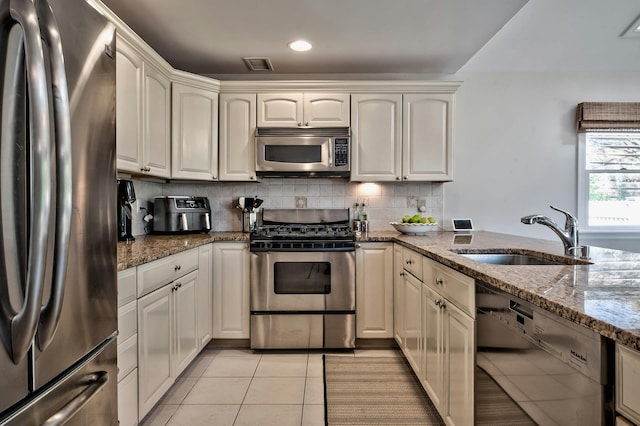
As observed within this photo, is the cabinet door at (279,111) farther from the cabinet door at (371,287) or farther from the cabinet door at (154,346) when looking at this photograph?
the cabinet door at (154,346)

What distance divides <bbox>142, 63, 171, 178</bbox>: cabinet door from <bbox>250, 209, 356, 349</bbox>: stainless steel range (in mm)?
877

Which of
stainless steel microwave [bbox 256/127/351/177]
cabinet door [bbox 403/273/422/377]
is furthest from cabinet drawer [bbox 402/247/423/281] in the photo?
stainless steel microwave [bbox 256/127/351/177]

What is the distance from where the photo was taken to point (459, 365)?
4.96 ft

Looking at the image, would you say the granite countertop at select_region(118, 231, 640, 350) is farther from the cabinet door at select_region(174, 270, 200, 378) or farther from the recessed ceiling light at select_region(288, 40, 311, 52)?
the recessed ceiling light at select_region(288, 40, 311, 52)

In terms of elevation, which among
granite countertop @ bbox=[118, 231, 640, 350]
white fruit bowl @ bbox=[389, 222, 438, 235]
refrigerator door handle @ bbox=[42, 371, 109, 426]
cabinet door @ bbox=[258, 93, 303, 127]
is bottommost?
refrigerator door handle @ bbox=[42, 371, 109, 426]

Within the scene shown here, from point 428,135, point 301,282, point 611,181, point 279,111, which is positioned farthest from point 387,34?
point 611,181

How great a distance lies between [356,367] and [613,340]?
2058 millimetres

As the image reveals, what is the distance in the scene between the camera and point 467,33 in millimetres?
2578

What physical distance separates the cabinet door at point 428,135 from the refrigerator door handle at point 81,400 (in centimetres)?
262

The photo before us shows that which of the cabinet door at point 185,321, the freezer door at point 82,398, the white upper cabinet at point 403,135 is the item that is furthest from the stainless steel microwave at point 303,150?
the freezer door at point 82,398

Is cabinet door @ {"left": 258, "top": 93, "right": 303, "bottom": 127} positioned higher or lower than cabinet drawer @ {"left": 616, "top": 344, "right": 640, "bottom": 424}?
higher

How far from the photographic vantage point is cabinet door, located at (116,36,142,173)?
2.08m

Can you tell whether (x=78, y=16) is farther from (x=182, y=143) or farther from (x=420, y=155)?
(x=420, y=155)

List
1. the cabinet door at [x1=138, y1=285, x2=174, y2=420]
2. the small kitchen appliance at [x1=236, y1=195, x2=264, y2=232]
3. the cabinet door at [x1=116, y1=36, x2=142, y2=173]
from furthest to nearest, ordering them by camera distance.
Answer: the small kitchen appliance at [x1=236, y1=195, x2=264, y2=232] → the cabinet door at [x1=116, y1=36, x2=142, y2=173] → the cabinet door at [x1=138, y1=285, x2=174, y2=420]
